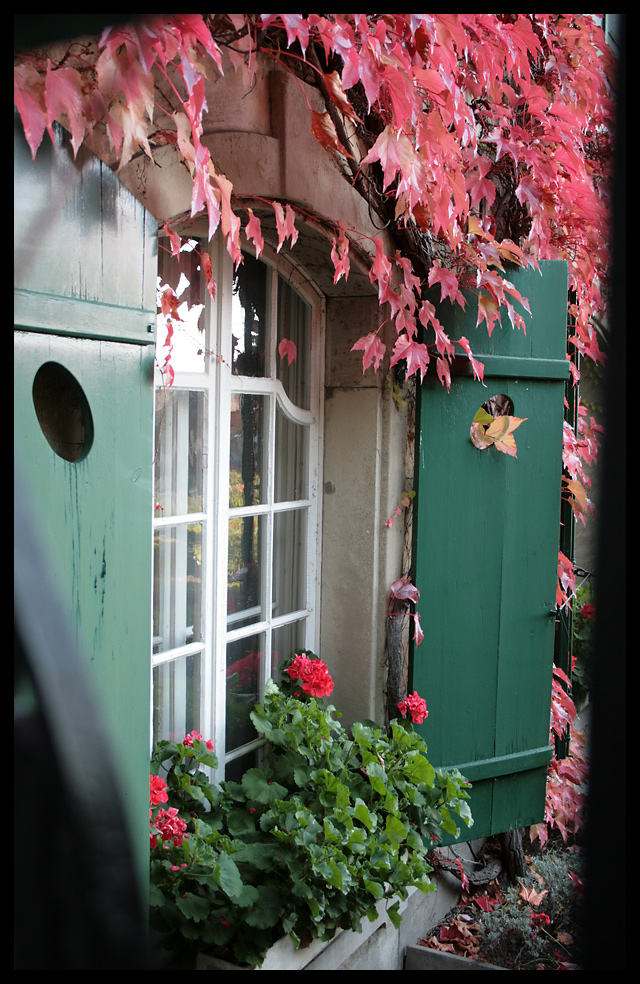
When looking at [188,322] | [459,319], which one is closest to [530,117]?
[459,319]

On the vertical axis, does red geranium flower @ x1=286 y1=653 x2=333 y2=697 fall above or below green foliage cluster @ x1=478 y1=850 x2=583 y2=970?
above

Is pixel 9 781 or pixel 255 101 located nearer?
pixel 9 781

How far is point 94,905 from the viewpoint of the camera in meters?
1.47

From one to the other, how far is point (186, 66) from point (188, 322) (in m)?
1.04

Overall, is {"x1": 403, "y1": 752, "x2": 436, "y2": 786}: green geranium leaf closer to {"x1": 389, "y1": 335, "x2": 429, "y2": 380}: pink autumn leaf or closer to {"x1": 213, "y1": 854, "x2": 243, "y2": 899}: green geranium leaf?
{"x1": 213, "y1": 854, "x2": 243, "y2": 899}: green geranium leaf

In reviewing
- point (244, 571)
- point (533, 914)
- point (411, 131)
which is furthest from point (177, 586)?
point (533, 914)

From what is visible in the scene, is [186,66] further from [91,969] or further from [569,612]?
[569,612]

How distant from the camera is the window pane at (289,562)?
2863 millimetres

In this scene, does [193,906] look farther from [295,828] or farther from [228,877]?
[295,828]

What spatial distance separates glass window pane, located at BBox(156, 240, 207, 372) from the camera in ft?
7.48

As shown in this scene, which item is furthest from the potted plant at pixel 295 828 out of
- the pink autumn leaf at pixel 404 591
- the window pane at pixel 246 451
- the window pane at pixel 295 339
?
the window pane at pixel 295 339

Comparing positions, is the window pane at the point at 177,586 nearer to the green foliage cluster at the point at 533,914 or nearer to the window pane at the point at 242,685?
the window pane at the point at 242,685

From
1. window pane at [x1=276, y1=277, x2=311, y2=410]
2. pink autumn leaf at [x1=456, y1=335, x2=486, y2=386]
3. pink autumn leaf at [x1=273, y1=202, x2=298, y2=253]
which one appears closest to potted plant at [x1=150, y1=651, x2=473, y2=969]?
window pane at [x1=276, y1=277, x2=311, y2=410]

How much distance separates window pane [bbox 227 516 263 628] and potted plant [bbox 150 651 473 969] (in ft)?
0.87
